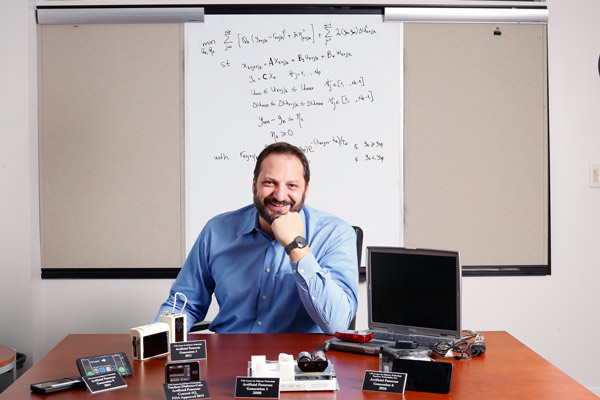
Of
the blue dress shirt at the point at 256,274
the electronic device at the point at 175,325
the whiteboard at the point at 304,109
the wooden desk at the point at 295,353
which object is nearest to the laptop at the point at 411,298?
the wooden desk at the point at 295,353

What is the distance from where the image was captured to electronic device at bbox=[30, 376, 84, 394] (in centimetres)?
134

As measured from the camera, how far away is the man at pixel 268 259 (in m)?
2.10

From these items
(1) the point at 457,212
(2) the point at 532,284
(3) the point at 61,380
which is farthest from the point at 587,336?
(3) the point at 61,380

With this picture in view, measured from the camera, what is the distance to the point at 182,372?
4.59ft

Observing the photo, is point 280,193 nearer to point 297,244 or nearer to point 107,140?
point 297,244

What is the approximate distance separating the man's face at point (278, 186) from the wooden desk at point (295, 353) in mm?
489

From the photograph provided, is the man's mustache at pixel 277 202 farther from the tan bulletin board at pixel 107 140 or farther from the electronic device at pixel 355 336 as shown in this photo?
the tan bulletin board at pixel 107 140

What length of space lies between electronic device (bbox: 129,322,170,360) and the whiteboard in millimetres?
1575

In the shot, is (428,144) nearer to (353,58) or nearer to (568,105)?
(353,58)

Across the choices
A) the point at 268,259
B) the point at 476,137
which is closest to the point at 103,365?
the point at 268,259

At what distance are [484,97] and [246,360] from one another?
229 cm

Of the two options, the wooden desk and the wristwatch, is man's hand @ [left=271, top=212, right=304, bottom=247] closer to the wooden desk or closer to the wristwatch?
the wristwatch

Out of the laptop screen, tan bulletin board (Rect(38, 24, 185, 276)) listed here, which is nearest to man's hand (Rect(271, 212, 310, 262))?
the laptop screen

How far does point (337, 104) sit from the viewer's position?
3.24 m
